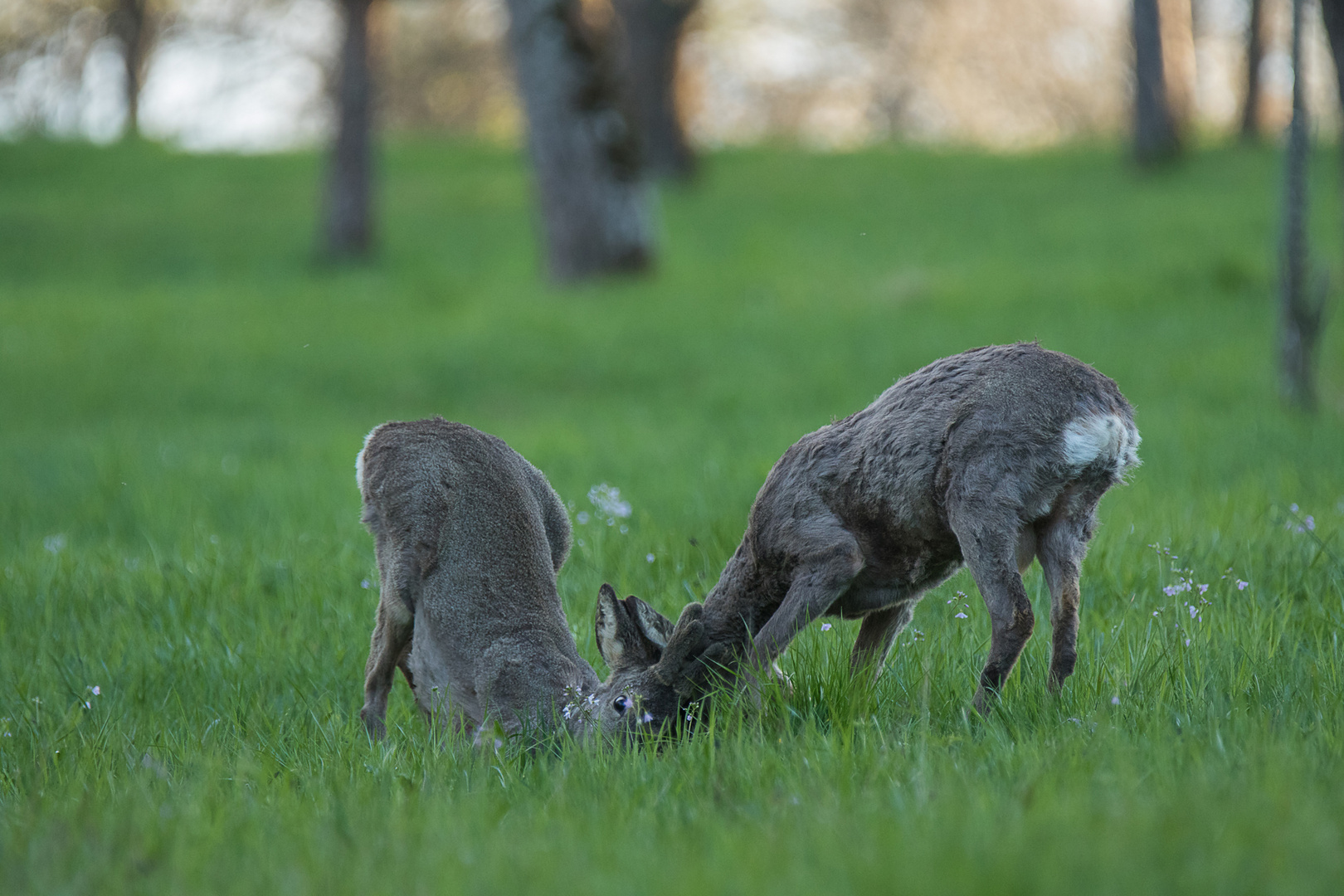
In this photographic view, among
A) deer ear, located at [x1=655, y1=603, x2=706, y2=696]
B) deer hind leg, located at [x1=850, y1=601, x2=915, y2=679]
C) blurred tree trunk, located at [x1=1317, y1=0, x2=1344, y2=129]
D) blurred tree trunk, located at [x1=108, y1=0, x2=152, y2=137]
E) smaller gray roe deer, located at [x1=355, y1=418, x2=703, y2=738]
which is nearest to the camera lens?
deer ear, located at [x1=655, y1=603, x2=706, y2=696]

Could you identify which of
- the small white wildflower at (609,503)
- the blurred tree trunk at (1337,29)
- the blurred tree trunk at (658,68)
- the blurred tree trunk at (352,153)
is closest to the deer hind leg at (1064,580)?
the small white wildflower at (609,503)

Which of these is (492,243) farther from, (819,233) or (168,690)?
(168,690)

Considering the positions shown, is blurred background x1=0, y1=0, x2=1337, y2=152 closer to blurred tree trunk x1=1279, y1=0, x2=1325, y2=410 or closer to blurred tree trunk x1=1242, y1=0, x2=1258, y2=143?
blurred tree trunk x1=1242, y1=0, x2=1258, y2=143

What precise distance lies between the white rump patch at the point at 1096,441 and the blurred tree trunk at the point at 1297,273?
6151mm

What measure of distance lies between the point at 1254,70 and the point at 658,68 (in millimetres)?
13246

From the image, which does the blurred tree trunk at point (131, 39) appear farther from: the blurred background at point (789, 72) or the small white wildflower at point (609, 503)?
the small white wildflower at point (609, 503)

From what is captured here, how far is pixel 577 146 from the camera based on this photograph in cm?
1459

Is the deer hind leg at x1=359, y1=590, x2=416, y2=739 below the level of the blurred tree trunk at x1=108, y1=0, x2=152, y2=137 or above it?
below

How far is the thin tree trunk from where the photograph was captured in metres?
26.0

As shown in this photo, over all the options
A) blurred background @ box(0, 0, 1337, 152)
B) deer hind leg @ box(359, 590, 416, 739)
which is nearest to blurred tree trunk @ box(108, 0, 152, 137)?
blurred background @ box(0, 0, 1337, 152)

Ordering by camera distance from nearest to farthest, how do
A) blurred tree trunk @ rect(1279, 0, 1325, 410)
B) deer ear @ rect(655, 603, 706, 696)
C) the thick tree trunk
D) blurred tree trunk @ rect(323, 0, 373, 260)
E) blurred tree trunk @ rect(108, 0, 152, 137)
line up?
deer ear @ rect(655, 603, 706, 696)
blurred tree trunk @ rect(1279, 0, 1325, 410)
blurred tree trunk @ rect(323, 0, 373, 260)
the thick tree trunk
blurred tree trunk @ rect(108, 0, 152, 137)

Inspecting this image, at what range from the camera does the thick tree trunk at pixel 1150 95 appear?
68.6 ft

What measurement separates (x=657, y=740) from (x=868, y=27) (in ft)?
136

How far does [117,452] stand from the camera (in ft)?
30.6
